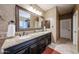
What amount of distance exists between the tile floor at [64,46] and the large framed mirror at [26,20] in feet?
1.68

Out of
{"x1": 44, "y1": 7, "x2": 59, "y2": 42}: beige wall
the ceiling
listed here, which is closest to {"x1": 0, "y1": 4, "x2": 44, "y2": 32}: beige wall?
the ceiling

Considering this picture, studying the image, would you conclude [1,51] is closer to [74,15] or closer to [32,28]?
[32,28]

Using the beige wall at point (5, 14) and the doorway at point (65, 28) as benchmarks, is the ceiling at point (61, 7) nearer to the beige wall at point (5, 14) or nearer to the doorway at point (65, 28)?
the doorway at point (65, 28)

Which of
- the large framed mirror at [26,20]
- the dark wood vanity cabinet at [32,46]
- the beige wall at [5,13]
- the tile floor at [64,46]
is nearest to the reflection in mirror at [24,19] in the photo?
the large framed mirror at [26,20]

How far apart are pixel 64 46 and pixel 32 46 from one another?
637 millimetres

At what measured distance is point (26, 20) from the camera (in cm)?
164

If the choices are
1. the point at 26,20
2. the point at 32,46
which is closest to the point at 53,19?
the point at 26,20

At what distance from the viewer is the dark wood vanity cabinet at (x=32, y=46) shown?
1.24 metres

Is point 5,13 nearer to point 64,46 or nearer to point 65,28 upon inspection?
point 65,28

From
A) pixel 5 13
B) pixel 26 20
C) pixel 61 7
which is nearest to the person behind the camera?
pixel 5 13

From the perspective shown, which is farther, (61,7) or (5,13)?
(61,7)

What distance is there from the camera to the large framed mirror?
5.01 ft
